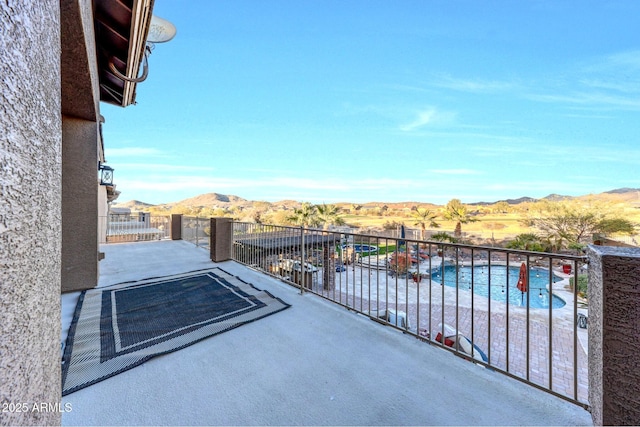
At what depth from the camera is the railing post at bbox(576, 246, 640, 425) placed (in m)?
1.23

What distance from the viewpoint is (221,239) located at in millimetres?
5691

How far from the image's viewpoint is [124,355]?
2199mm

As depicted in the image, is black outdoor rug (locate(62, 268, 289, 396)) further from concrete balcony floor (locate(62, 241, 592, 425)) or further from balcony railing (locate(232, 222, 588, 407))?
balcony railing (locate(232, 222, 588, 407))

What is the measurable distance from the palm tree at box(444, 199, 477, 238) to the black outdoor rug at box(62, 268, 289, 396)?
21384 millimetres

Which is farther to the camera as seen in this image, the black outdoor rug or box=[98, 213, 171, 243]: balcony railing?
box=[98, 213, 171, 243]: balcony railing

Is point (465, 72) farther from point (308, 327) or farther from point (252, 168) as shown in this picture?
point (252, 168)

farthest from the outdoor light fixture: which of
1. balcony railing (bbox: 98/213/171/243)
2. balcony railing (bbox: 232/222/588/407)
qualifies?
balcony railing (bbox: 98/213/171/243)

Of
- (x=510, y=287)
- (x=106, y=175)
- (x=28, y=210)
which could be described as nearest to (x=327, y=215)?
(x=510, y=287)

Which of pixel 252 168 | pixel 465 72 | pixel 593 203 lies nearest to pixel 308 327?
pixel 465 72

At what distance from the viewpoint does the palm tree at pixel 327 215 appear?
20.2 meters

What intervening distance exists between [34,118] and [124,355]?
221 centimetres

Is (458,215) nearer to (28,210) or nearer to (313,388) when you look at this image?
(313,388)

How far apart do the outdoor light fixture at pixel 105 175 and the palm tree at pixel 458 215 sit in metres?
22.2

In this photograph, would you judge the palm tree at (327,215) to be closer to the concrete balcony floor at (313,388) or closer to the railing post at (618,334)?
the concrete balcony floor at (313,388)
